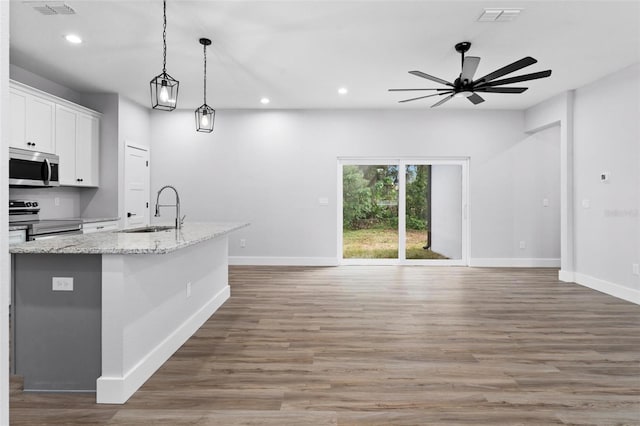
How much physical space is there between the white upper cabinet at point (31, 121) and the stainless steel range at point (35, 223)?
67cm

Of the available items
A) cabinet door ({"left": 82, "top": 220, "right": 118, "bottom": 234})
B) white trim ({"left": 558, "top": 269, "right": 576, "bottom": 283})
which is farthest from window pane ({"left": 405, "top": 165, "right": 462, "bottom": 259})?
cabinet door ({"left": 82, "top": 220, "right": 118, "bottom": 234})

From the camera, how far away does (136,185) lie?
6383mm

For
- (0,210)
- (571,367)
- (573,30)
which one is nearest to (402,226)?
(573,30)

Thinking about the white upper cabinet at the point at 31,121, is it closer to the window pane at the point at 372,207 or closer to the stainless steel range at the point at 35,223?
the stainless steel range at the point at 35,223

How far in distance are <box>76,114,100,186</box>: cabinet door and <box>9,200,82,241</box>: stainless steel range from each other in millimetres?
841

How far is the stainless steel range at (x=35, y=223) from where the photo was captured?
4.05 m

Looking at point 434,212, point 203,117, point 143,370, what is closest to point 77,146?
point 203,117

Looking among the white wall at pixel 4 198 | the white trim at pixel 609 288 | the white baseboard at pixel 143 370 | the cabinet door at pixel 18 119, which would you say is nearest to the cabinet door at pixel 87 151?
the cabinet door at pixel 18 119

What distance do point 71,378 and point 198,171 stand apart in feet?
16.2

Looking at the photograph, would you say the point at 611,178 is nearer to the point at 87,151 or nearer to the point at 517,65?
the point at 517,65

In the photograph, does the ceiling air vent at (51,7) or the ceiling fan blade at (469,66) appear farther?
the ceiling fan blade at (469,66)

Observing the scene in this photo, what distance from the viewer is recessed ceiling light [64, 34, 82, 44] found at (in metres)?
3.84

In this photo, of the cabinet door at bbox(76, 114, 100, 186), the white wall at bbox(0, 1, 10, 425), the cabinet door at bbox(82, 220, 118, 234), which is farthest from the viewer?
the cabinet door at bbox(76, 114, 100, 186)

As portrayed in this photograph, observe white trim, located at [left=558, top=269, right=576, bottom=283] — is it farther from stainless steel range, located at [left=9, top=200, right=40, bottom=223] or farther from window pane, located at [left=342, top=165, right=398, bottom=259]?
stainless steel range, located at [left=9, top=200, right=40, bottom=223]
